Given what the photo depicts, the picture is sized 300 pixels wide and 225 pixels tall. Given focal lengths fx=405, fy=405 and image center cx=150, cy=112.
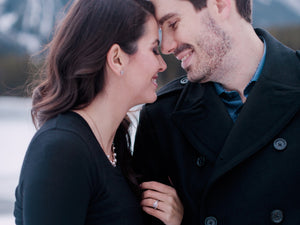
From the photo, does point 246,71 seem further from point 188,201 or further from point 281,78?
point 188,201

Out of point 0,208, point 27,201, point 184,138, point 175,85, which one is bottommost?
point 0,208

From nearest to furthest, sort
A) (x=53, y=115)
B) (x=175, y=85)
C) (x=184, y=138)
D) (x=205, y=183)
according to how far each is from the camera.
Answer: (x=53, y=115) < (x=205, y=183) < (x=184, y=138) < (x=175, y=85)

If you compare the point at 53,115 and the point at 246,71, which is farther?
the point at 246,71

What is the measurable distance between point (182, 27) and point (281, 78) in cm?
49

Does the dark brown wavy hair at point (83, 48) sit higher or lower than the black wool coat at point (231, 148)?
higher

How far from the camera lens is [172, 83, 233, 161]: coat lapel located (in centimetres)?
166

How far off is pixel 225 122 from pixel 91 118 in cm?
56

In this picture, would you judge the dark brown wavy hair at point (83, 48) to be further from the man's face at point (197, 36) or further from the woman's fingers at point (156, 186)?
the woman's fingers at point (156, 186)

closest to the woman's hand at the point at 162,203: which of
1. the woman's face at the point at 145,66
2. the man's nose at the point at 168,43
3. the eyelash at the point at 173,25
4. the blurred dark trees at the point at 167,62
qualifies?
the woman's face at the point at 145,66

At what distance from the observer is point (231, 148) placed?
1.57m

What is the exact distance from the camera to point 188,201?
166cm

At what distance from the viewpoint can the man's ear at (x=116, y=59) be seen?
1.51m

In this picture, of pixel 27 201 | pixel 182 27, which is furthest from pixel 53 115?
pixel 182 27

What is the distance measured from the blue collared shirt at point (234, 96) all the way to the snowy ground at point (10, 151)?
0.94m
